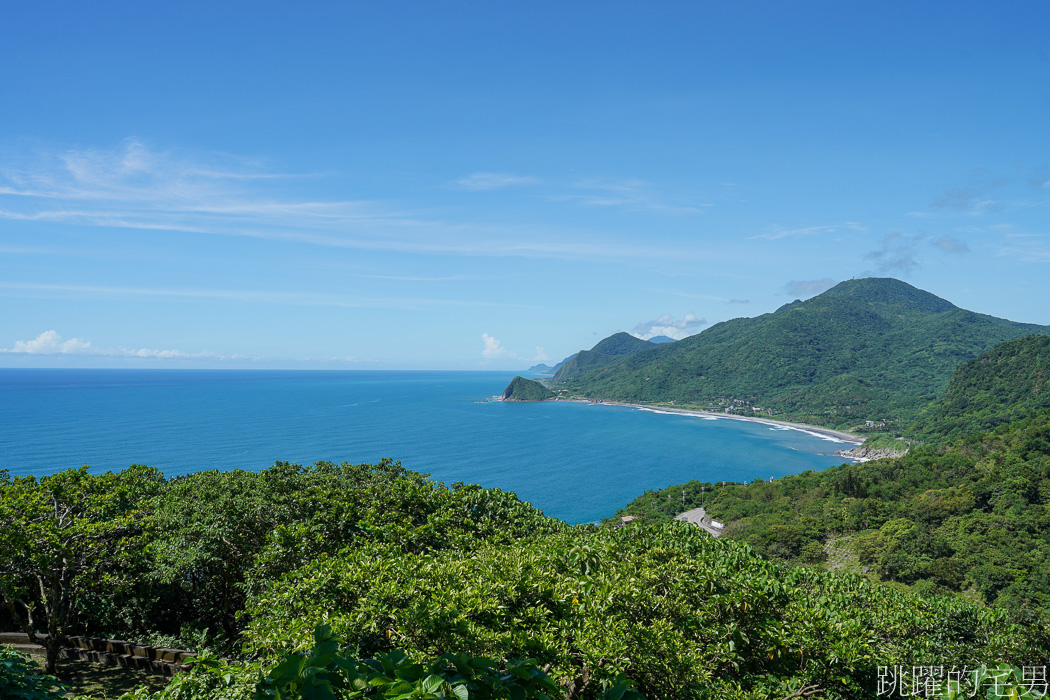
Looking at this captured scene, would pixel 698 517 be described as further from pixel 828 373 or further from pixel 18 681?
pixel 828 373

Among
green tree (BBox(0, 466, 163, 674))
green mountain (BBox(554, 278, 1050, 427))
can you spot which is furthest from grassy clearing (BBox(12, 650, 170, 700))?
green mountain (BBox(554, 278, 1050, 427))

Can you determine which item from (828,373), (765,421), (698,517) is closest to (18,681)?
(698,517)

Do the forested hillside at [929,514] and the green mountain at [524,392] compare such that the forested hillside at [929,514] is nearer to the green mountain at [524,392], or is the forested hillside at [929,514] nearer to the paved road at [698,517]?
the paved road at [698,517]

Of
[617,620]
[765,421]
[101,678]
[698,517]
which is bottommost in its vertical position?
[698,517]

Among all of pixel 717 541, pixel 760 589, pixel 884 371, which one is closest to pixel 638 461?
pixel 717 541

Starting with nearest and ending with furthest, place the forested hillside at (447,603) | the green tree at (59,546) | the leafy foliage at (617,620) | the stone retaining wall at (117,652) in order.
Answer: the forested hillside at (447,603) → the leafy foliage at (617,620) → the green tree at (59,546) → the stone retaining wall at (117,652)

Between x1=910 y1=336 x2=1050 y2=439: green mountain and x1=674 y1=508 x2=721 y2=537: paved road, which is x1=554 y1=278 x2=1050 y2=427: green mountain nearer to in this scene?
x1=910 y1=336 x2=1050 y2=439: green mountain

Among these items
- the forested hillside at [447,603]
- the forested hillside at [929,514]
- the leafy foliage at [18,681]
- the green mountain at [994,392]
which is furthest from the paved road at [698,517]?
the green mountain at [994,392]

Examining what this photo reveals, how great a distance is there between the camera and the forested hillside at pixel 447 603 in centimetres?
423

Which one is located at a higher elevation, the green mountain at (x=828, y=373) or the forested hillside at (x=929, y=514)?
the green mountain at (x=828, y=373)

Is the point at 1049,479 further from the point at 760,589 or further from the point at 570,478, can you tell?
the point at 760,589

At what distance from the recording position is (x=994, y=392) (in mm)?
105750

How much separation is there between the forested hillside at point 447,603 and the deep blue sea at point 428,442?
1836 inches

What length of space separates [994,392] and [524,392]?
127m
